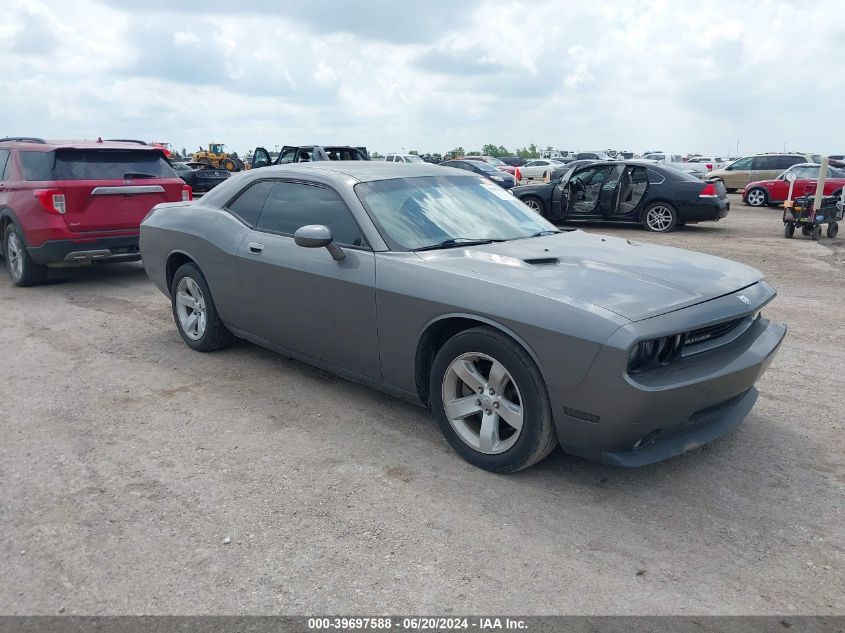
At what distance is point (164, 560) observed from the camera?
288 cm

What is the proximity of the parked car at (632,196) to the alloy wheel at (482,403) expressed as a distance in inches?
415

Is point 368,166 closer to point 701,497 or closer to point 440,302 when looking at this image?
point 440,302

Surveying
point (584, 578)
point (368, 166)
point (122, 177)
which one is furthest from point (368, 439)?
point (122, 177)

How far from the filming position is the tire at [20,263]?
8258 mm

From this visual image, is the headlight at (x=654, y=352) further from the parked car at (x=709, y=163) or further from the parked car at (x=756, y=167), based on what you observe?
the parked car at (x=709, y=163)

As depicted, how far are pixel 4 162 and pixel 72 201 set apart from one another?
168cm

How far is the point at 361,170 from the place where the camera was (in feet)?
15.4

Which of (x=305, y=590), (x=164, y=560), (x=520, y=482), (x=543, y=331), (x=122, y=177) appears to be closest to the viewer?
(x=305, y=590)

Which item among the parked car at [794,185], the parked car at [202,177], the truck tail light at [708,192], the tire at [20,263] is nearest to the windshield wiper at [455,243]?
the tire at [20,263]

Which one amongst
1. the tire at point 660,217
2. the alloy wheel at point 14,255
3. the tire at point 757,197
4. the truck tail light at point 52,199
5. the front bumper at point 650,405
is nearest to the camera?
the front bumper at point 650,405

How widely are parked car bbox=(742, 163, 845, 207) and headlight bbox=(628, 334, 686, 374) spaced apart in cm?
1540

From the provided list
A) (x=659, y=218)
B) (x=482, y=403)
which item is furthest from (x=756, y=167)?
(x=482, y=403)

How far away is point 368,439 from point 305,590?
138 centimetres

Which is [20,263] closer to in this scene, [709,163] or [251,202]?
[251,202]
